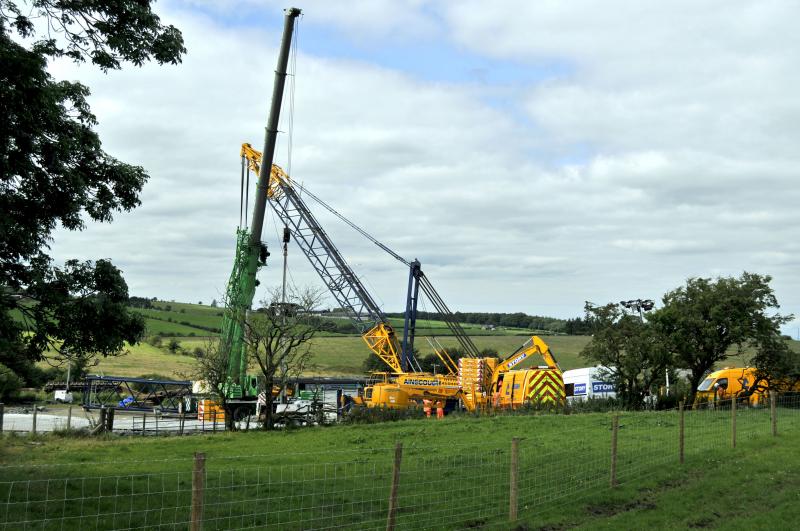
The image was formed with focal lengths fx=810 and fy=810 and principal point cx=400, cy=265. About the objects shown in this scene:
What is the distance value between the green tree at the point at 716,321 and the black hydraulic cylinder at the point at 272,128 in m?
18.1

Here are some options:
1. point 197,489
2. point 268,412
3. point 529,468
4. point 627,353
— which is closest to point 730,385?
point 627,353

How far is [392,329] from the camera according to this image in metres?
57.2

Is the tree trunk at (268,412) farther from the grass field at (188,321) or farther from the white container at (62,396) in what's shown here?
the grass field at (188,321)

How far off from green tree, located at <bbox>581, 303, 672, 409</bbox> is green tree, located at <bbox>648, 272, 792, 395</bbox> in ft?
5.32

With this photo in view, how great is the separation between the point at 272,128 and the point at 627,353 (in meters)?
17.4

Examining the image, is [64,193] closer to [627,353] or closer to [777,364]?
[627,353]

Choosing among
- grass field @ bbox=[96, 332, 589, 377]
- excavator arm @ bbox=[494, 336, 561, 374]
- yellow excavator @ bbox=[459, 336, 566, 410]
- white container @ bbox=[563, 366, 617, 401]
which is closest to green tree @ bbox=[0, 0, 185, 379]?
yellow excavator @ bbox=[459, 336, 566, 410]

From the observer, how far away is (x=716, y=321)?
36219 millimetres

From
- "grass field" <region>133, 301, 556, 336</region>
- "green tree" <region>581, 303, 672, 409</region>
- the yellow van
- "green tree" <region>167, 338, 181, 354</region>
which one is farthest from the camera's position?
"grass field" <region>133, 301, 556, 336</region>

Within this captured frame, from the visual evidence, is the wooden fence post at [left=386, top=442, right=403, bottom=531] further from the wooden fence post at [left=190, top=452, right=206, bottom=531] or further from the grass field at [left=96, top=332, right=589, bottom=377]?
the grass field at [left=96, top=332, right=589, bottom=377]

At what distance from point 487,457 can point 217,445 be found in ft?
27.1

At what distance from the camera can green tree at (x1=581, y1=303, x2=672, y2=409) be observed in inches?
1350

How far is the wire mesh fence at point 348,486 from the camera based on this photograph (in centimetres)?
1127

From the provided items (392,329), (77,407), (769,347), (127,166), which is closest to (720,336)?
(769,347)
